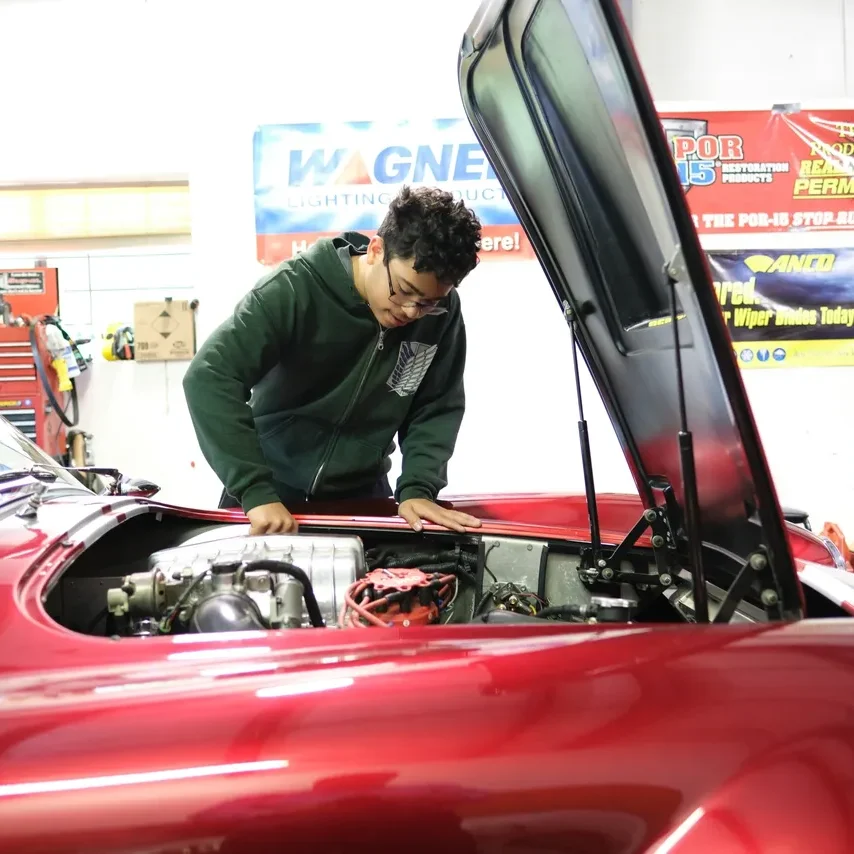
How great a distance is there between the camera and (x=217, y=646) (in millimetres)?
798

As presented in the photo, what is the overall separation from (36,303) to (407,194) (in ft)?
11.2

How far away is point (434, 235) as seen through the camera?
1529mm

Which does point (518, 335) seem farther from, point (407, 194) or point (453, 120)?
point (407, 194)

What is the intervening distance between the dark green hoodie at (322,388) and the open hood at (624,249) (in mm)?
609

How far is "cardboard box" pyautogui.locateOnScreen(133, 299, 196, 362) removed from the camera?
405cm

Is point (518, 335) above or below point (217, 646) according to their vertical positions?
above

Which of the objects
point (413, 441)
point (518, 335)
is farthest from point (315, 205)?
point (413, 441)

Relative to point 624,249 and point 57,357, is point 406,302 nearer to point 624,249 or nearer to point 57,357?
point 624,249

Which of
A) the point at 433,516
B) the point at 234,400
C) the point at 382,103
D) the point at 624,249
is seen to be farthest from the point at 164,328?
the point at 624,249

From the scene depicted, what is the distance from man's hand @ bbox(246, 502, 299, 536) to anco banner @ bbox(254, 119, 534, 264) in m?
2.44

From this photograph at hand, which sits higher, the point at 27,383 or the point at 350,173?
the point at 350,173

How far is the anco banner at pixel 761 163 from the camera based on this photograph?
12.0 feet

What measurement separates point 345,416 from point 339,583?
2.30ft

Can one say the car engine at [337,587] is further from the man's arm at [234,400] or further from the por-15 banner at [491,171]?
the por-15 banner at [491,171]
